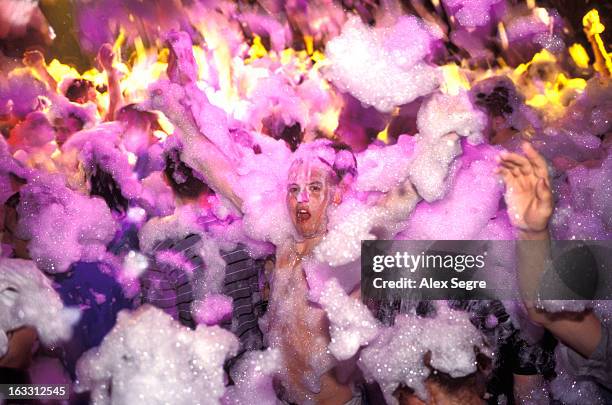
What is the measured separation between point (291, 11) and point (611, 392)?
372cm

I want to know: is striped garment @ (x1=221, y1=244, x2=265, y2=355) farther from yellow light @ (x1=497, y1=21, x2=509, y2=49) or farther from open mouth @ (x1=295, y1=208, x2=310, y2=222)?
yellow light @ (x1=497, y1=21, x2=509, y2=49)

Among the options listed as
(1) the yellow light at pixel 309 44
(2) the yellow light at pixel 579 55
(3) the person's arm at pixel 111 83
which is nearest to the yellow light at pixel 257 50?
(1) the yellow light at pixel 309 44

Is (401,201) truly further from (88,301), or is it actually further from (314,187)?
(88,301)

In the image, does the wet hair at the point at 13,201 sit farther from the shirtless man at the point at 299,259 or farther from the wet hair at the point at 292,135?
the wet hair at the point at 292,135

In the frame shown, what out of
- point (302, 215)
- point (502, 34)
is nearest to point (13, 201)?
point (302, 215)

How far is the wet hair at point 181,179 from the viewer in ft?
7.49

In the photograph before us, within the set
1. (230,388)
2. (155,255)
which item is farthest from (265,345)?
(155,255)

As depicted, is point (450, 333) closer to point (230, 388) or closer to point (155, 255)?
point (230, 388)

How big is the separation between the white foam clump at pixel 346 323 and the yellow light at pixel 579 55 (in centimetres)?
288

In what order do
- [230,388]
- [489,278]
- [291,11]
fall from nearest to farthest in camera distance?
[489,278], [230,388], [291,11]

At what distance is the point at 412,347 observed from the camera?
1660mm

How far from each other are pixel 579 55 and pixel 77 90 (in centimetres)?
384

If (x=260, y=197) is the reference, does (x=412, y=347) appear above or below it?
below

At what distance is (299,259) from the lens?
2.15m
